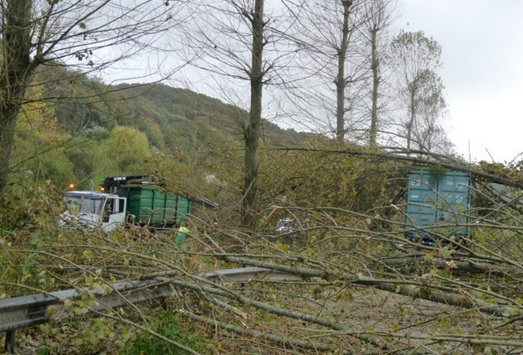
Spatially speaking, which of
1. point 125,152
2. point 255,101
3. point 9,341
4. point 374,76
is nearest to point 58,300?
point 9,341

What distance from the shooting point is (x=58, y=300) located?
427 cm

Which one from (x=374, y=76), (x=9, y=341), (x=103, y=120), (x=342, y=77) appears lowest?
(x=9, y=341)

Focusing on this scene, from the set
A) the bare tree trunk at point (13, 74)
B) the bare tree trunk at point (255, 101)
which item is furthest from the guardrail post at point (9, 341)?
the bare tree trunk at point (255, 101)

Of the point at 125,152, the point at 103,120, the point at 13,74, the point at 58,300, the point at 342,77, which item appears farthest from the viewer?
the point at 125,152

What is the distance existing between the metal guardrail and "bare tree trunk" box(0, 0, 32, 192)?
4144 mm

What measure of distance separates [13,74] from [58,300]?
5.15 m

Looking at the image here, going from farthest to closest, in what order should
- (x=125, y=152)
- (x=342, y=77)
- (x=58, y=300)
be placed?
1. (x=125, y=152)
2. (x=342, y=77)
3. (x=58, y=300)

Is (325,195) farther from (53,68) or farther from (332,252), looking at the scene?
(332,252)

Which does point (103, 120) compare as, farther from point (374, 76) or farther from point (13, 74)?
point (374, 76)

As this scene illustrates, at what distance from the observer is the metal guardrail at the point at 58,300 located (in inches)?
153

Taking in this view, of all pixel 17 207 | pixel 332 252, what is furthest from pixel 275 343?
pixel 17 207

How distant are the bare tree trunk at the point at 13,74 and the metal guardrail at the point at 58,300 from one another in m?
4.14

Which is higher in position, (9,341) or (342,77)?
(342,77)

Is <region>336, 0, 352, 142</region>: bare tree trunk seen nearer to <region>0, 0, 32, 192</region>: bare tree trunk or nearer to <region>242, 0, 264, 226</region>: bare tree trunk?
<region>242, 0, 264, 226</region>: bare tree trunk
